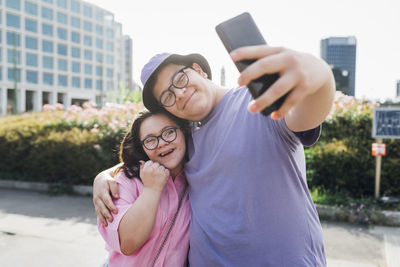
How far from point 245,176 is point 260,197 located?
0.09 meters

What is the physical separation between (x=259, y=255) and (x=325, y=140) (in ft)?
17.1

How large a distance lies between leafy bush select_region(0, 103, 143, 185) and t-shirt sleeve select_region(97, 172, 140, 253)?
14.6 ft

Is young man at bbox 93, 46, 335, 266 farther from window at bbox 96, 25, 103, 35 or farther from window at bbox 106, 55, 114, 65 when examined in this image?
window at bbox 106, 55, 114, 65

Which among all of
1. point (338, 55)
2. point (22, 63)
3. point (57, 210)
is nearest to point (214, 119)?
point (57, 210)

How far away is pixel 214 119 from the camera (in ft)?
4.79

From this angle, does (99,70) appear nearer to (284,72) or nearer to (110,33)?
(110,33)

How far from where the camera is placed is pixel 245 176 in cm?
125

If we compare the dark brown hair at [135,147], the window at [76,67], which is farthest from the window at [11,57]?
the dark brown hair at [135,147]

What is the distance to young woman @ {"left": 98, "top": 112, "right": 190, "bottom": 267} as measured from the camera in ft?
4.86

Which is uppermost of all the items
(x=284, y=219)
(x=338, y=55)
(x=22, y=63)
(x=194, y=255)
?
(x=338, y=55)

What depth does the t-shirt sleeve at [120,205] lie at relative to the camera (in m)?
1.48

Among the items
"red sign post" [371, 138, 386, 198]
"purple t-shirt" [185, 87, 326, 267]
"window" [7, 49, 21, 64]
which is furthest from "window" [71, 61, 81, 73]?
"purple t-shirt" [185, 87, 326, 267]

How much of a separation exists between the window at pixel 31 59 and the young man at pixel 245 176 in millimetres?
66159

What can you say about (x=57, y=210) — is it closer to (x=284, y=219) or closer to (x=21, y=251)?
(x=21, y=251)
